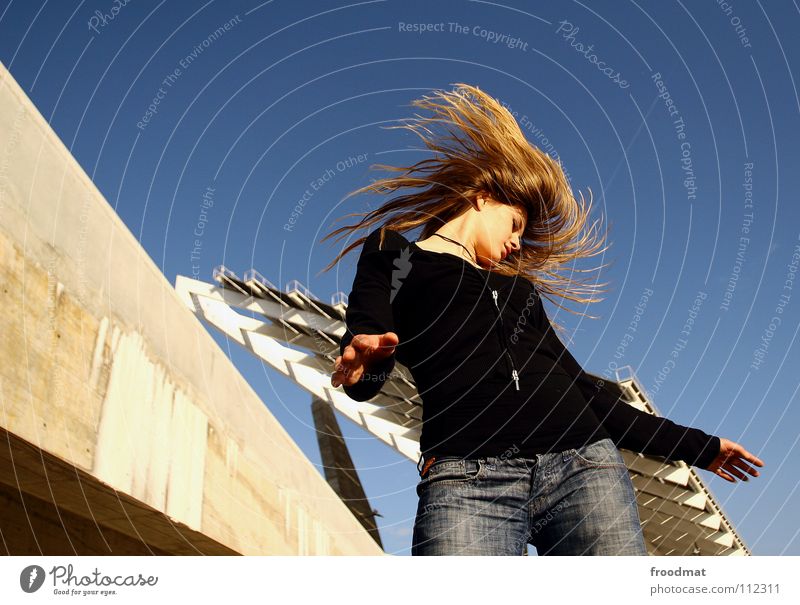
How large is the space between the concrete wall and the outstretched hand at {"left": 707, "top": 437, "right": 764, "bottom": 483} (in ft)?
8.02

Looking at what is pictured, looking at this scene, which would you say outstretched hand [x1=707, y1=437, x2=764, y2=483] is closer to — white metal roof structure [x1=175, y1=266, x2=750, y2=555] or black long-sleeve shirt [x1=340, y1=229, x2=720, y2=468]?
black long-sleeve shirt [x1=340, y1=229, x2=720, y2=468]

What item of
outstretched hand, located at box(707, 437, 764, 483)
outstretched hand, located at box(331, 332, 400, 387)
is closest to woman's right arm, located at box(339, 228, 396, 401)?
outstretched hand, located at box(331, 332, 400, 387)

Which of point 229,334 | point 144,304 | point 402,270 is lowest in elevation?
point 402,270

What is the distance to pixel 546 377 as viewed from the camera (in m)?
2.14

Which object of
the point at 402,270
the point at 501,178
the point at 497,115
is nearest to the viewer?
the point at 402,270

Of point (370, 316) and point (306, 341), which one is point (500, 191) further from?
point (306, 341)

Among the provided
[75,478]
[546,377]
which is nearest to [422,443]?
[546,377]

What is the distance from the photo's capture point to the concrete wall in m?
2.90

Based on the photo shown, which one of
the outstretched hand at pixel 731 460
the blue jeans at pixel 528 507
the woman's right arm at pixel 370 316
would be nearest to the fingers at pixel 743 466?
the outstretched hand at pixel 731 460

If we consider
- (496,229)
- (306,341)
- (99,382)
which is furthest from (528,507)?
(306,341)

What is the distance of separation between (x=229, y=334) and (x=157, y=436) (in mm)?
16474

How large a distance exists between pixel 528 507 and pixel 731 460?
92 cm

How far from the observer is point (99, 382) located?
3.48m
